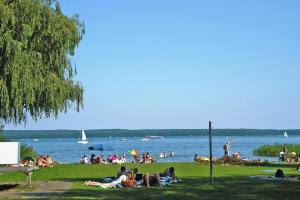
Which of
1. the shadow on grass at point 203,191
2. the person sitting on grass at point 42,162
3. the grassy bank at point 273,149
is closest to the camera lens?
the shadow on grass at point 203,191

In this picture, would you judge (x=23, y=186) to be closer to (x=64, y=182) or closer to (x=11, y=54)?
(x=64, y=182)

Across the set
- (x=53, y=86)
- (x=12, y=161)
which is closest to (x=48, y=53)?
(x=53, y=86)

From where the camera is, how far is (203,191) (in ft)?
68.8

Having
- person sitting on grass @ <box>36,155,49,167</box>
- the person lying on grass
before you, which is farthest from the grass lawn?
person sitting on grass @ <box>36,155,49,167</box>

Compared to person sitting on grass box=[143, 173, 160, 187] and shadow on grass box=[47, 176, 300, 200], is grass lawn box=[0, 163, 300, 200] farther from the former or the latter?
person sitting on grass box=[143, 173, 160, 187]

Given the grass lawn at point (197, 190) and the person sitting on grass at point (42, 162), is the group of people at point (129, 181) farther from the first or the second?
the person sitting on grass at point (42, 162)

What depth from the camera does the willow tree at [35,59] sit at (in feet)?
75.3

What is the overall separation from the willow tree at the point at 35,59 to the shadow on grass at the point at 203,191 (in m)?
3.79

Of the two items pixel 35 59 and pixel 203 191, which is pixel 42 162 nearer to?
pixel 35 59

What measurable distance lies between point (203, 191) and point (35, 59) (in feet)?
27.2

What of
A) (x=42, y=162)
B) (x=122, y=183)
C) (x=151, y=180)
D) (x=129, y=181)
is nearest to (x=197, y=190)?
(x=151, y=180)

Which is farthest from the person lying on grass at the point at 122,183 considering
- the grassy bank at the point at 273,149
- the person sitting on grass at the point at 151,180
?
the grassy bank at the point at 273,149

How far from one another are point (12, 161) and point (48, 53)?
464cm

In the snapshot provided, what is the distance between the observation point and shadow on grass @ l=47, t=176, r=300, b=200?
1917 cm
